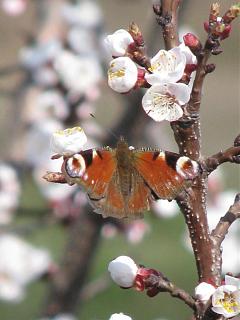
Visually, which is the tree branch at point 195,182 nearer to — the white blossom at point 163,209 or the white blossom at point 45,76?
the white blossom at point 163,209

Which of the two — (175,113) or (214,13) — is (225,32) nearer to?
(214,13)

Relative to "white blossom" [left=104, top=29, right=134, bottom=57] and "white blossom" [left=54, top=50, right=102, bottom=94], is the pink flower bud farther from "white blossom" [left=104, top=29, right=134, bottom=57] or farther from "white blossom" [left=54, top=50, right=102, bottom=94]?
"white blossom" [left=54, top=50, right=102, bottom=94]

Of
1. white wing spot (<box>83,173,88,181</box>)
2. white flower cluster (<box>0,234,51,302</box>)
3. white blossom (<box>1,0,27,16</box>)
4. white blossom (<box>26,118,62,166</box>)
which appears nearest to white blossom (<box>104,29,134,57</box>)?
white wing spot (<box>83,173,88,181</box>)

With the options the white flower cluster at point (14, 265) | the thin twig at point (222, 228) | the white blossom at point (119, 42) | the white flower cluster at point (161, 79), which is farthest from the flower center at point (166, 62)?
the white flower cluster at point (14, 265)

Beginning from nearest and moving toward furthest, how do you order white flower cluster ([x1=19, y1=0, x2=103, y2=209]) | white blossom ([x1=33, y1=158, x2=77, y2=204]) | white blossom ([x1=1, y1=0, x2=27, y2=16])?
white blossom ([x1=33, y1=158, x2=77, y2=204]) → white flower cluster ([x1=19, y1=0, x2=103, y2=209]) → white blossom ([x1=1, y1=0, x2=27, y2=16])

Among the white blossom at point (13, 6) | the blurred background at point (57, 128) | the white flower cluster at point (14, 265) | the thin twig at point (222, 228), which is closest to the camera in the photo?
the thin twig at point (222, 228)
